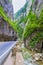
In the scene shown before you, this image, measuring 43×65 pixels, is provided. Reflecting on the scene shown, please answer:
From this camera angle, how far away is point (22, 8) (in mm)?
39750

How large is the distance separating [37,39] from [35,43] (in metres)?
0.44

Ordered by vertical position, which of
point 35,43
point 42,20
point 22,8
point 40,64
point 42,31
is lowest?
point 40,64

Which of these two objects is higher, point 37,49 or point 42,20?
point 42,20

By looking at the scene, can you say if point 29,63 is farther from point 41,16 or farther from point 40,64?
point 41,16

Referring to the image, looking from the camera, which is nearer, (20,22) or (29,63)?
(29,63)

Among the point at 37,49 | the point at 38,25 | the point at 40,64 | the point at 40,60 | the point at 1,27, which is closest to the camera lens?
the point at 40,64

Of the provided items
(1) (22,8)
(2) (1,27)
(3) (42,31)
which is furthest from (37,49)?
(1) (22,8)

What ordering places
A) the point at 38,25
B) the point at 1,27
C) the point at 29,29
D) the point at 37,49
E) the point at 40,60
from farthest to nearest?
the point at 29,29, the point at 38,25, the point at 37,49, the point at 1,27, the point at 40,60

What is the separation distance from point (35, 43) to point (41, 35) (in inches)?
38.7

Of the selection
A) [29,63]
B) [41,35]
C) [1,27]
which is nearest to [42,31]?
[41,35]

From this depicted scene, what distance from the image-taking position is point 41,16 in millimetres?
14969

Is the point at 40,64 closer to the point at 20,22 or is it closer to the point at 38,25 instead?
the point at 38,25

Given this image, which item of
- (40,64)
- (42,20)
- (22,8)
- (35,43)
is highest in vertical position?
(22,8)

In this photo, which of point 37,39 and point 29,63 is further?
point 37,39
